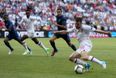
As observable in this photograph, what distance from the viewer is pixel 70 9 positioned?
50.7m

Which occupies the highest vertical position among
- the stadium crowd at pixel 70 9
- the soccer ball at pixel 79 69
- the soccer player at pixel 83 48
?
the soccer player at pixel 83 48

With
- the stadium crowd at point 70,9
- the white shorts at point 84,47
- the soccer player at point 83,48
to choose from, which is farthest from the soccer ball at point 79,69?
the stadium crowd at point 70,9

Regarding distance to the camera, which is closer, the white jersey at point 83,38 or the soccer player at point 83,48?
the soccer player at point 83,48

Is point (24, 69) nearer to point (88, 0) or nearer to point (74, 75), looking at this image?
point (74, 75)

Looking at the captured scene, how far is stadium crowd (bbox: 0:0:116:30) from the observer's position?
48.1 metres

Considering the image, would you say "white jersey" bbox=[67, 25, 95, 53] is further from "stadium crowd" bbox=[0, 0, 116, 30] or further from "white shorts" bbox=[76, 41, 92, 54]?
"stadium crowd" bbox=[0, 0, 116, 30]

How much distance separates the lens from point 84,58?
15352 mm

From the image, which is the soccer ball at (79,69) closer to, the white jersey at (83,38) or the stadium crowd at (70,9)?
the white jersey at (83,38)

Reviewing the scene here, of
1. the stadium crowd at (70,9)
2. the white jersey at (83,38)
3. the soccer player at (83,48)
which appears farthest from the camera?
the stadium crowd at (70,9)

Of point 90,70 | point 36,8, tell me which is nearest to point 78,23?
point 90,70

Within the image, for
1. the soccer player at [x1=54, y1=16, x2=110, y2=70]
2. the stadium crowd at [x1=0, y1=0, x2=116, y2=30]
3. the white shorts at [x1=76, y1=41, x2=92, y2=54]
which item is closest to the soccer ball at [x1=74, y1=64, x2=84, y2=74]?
the soccer player at [x1=54, y1=16, x2=110, y2=70]

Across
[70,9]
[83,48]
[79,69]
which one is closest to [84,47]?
[83,48]

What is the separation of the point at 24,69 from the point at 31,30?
24.3ft

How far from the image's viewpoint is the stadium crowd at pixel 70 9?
48125 mm
